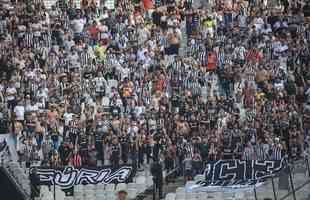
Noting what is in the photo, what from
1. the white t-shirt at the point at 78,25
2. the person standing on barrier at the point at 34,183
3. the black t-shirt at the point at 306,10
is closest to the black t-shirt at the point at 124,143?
the person standing on barrier at the point at 34,183

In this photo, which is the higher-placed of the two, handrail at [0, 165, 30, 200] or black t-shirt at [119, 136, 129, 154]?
black t-shirt at [119, 136, 129, 154]

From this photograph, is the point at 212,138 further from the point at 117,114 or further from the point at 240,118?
the point at 117,114

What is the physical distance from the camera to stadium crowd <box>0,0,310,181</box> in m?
29.9

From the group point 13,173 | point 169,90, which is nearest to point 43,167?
point 13,173

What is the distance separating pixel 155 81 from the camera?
110 ft

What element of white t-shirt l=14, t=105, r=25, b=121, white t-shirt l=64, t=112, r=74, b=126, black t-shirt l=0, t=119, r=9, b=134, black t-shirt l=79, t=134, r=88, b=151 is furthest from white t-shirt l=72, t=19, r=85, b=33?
black t-shirt l=79, t=134, r=88, b=151

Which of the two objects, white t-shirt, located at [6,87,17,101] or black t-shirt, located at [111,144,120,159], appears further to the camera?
white t-shirt, located at [6,87,17,101]

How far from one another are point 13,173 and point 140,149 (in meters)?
3.40

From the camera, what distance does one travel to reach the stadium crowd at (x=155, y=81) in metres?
29.9

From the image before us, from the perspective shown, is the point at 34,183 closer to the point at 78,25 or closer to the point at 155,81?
the point at 155,81

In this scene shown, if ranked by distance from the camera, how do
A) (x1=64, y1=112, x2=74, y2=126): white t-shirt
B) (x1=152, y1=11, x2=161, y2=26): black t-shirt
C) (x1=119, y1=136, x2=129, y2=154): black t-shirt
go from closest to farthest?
(x1=119, y1=136, x2=129, y2=154): black t-shirt < (x1=64, y1=112, x2=74, y2=126): white t-shirt < (x1=152, y1=11, x2=161, y2=26): black t-shirt

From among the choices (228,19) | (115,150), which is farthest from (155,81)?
(228,19)

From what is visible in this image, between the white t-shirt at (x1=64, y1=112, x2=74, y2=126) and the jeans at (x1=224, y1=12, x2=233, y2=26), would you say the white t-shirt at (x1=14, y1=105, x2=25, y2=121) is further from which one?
the jeans at (x1=224, y1=12, x2=233, y2=26)

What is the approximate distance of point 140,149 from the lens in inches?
1181
